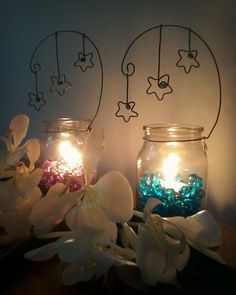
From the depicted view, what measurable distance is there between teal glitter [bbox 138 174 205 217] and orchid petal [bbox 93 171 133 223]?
0.19 meters

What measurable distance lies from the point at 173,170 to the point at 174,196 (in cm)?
7

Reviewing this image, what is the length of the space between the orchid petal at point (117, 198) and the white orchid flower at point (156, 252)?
31mm

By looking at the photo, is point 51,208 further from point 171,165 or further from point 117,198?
point 171,165

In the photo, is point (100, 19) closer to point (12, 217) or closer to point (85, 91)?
point (85, 91)

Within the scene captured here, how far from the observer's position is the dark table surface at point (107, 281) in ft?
1.63

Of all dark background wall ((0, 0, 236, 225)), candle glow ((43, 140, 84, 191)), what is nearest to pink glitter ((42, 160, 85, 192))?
candle glow ((43, 140, 84, 191))

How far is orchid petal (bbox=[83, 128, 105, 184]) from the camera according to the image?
55cm

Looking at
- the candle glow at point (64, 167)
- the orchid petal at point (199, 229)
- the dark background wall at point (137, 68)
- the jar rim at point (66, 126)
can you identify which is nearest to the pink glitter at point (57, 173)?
the candle glow at point (64, 167)

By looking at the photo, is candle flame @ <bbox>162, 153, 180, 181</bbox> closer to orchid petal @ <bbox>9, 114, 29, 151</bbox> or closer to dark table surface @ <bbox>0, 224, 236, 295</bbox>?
dark table surface @ <bbox>0, 224, 236, 295</bbox>

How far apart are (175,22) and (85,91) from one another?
0.35 metres

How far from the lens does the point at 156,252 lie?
466mm

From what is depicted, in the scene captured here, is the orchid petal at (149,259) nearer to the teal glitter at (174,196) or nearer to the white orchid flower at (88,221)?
the white orchid flower at (88,221)

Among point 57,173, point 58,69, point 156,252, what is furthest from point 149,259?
point 58,69

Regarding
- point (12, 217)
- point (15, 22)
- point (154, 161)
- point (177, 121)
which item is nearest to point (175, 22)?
point (177, 121)
